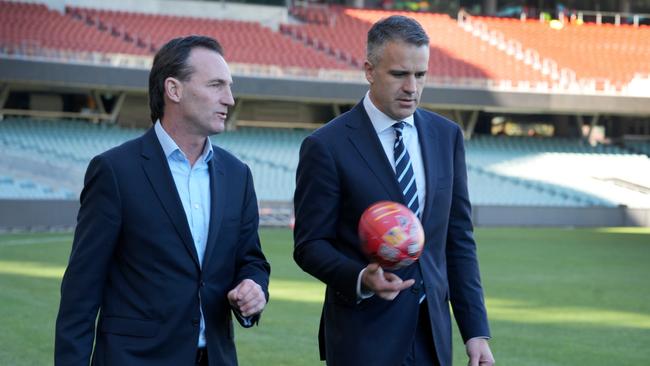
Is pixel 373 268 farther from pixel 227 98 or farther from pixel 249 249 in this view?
pixel 227 98

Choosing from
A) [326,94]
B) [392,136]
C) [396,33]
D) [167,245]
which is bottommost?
[326,94]

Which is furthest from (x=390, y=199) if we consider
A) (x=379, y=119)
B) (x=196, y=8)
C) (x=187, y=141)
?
(x=196, y=8)

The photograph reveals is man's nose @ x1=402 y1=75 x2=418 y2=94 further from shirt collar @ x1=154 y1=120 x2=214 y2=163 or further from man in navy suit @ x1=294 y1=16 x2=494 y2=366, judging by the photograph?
shirt collar @ x1=154 y1=120 x2=214 y2=163

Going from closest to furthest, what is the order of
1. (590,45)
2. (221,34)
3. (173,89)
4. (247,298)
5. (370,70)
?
1. (247,298)
2. (173,89)
3. (370,70)
4. (221,34)
5. (590,45)

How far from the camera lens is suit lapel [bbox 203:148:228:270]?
4.72 metres

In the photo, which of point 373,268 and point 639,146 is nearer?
point 373,268

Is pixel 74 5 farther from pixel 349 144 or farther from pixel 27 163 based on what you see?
pixel 349 144

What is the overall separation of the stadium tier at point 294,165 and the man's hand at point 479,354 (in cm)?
2999

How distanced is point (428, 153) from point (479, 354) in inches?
34.8

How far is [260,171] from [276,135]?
4.93m

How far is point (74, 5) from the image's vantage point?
4519 centimetres

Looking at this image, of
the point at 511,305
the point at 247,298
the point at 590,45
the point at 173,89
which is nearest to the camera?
the point at 247,298

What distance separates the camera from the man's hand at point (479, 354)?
16.4 ft

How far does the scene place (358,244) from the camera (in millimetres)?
4902
